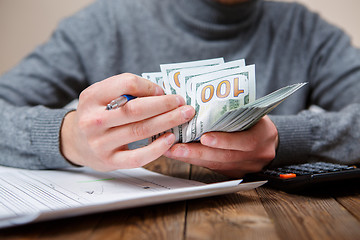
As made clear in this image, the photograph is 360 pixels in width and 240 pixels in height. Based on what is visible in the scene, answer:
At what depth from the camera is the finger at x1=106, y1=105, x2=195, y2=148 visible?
20.3 inches

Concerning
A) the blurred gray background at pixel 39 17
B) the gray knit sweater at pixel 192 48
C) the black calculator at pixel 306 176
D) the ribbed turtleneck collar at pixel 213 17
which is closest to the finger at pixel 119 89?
the black calculator at pixel 306 176

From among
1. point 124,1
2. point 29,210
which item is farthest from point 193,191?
point 124,1

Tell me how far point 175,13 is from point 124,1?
226 mm

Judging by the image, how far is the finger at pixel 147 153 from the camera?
1.73ft

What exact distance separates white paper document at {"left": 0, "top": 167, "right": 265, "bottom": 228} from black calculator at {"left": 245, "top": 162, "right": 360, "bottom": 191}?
0.06m

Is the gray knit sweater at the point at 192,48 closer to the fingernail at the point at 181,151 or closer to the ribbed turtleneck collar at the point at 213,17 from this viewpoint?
the ribbed turtleneck collar at the point at 213,17

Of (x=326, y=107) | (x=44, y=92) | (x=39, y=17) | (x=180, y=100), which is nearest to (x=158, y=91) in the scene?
(x=180, y=100)

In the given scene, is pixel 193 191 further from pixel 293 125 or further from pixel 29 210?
pixel 293 125

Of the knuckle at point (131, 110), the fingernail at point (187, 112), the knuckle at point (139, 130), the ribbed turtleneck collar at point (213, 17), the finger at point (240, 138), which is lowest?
the finger at point (240, 138)

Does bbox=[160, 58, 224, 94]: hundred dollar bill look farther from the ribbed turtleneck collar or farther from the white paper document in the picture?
the ribbed turtleneck collar

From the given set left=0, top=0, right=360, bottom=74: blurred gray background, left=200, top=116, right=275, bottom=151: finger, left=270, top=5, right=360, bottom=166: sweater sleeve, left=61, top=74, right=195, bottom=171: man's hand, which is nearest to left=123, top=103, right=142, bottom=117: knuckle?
left=61, top=74, right=195, bottom=171: man's hand

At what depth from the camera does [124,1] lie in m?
1.35

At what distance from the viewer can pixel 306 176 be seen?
1.72ft

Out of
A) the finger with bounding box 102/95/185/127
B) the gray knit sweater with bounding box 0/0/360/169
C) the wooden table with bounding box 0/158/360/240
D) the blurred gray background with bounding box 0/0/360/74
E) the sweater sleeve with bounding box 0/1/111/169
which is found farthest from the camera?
the blurred gray background with bounding box 0/0/360/74
